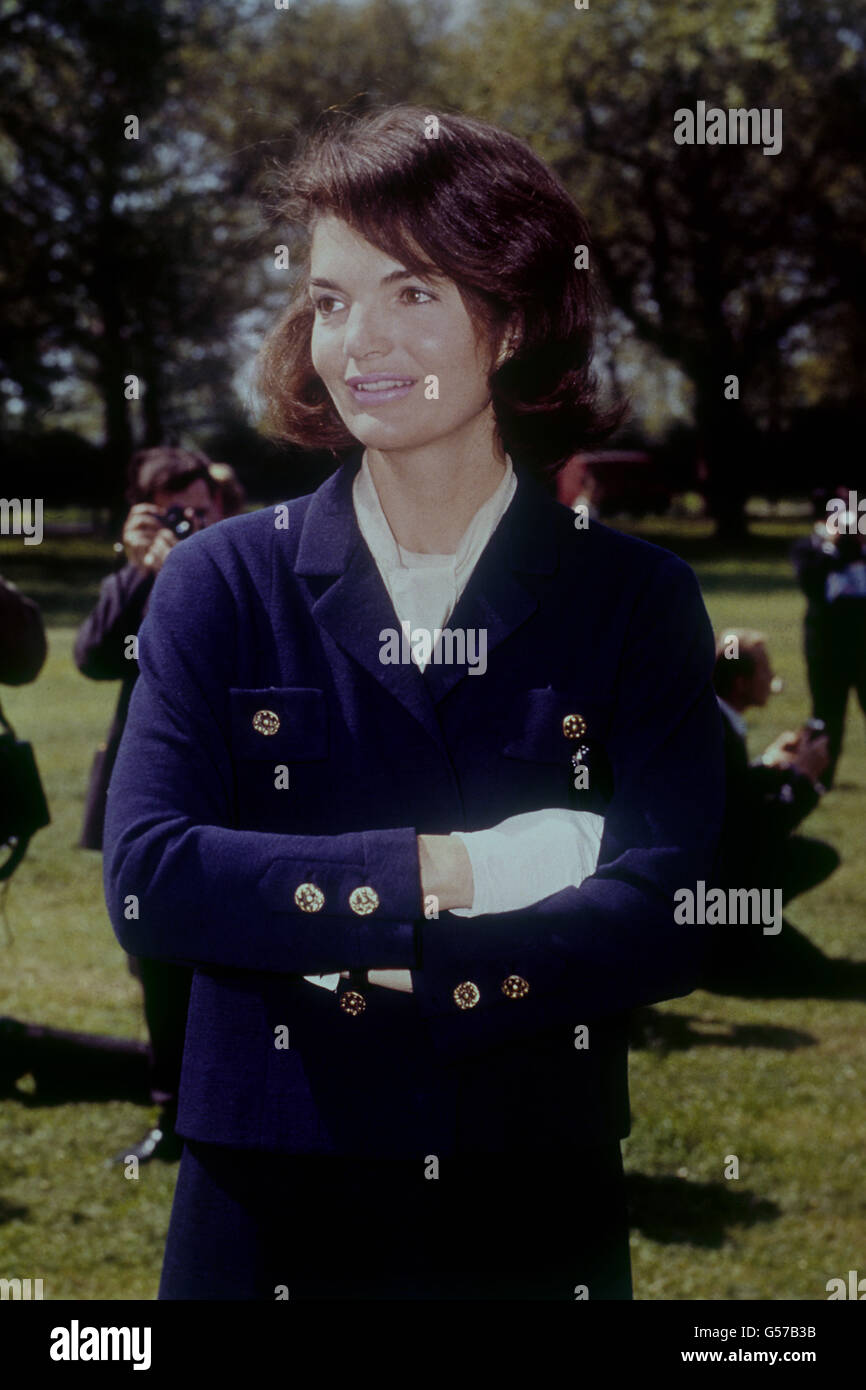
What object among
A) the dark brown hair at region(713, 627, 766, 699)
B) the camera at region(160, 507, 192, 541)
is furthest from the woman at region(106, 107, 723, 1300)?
the dark brown hair at region(713, 627, 766, 699)

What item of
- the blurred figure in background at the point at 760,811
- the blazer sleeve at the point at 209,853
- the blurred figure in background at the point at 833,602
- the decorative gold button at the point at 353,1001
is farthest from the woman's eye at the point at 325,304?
the blurred figure in background at the point at 833,602

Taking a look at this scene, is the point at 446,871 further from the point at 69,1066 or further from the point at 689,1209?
the point at 69,1066

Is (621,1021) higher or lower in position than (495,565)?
lower

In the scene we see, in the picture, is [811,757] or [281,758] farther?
[811,757]

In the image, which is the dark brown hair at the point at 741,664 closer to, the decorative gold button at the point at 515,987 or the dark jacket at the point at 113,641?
the dark jacket at the point at 113,641

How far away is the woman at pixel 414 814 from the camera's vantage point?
1.92 metres

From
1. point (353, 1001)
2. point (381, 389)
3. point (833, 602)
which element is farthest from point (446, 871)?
point (833, 602)

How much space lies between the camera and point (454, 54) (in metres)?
31.5

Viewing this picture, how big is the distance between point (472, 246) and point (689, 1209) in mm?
3745

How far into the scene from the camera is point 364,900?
1883 millimetres
